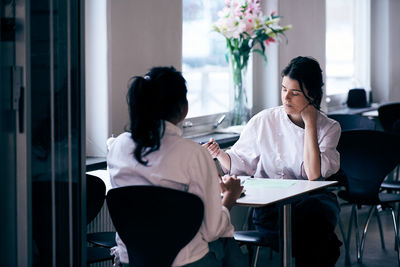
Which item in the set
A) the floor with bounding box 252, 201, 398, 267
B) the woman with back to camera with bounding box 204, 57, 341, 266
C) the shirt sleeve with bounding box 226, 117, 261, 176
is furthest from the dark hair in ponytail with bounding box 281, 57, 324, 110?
the floor with bounding box 252, 201, 398, 267

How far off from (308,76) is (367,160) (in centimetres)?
96

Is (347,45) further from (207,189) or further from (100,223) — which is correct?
(207,189)

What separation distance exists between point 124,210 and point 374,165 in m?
2.18

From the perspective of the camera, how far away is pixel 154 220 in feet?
6.46

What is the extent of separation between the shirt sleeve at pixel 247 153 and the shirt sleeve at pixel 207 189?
114 centimetres

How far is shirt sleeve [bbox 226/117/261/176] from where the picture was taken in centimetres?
321

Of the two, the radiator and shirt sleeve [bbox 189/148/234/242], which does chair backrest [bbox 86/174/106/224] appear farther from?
shirt sleeve [bbox 189/148/234/242]

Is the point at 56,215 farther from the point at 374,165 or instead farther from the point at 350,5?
the point at 350,5

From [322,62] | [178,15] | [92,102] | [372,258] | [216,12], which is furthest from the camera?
Result: [322,62]

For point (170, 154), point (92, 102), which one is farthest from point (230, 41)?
point (170, 154)

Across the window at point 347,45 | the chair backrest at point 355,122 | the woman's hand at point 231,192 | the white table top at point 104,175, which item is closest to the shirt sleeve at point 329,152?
the woman's hand at point 231,192

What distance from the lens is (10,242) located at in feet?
5.81

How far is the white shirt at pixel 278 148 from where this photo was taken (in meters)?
3.08

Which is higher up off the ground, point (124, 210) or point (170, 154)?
point (170, 154)
